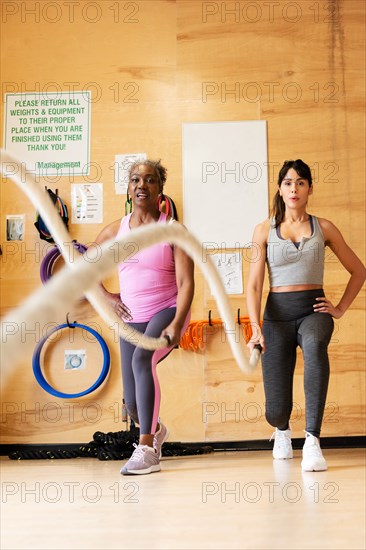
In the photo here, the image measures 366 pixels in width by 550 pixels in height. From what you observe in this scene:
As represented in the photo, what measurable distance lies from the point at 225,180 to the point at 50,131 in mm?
1085

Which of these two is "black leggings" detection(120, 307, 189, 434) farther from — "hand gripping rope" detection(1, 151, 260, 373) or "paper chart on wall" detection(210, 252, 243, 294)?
"paper chart on wall" detection(210, 252, 243, 294)

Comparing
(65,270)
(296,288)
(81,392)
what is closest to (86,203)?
(81,392)

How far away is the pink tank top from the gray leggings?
450mm

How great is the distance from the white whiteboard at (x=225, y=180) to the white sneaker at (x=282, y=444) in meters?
1.27

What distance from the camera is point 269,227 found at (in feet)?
10.1

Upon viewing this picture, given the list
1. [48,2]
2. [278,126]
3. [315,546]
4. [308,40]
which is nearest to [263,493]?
[315,546]

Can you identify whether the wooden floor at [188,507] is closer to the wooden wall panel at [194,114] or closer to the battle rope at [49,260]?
the wooden wall panel at [194,114]

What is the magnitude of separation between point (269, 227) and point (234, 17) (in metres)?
1.78

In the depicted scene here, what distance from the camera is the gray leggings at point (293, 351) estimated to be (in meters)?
2.84

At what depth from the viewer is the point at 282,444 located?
312cm

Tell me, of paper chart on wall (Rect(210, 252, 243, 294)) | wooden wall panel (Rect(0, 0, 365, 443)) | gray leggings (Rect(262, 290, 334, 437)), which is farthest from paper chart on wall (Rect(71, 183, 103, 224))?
gray leggings (Rect(262, 290, 334, 437))

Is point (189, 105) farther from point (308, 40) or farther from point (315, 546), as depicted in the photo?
point (315, 546)

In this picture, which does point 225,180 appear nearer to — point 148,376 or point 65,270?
point 148,376

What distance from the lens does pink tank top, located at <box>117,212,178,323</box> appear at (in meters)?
2.88
